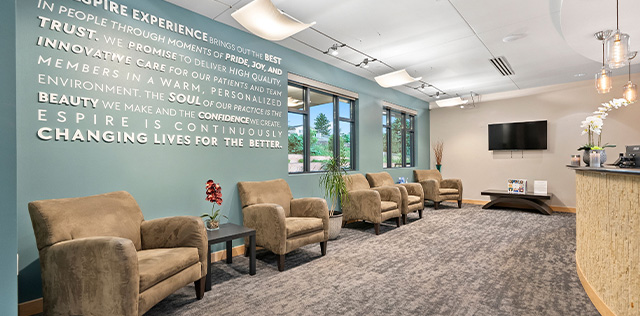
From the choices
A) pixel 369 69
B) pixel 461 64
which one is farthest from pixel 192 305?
pixel 461 64

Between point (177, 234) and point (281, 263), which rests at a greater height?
point (177, 234)

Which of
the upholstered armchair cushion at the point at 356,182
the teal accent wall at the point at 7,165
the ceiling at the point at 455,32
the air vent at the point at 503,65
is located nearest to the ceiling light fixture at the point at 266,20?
the ceiling at the point at 455,32

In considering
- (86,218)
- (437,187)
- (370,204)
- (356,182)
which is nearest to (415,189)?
(437,187)

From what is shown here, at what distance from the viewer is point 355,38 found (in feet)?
14.2

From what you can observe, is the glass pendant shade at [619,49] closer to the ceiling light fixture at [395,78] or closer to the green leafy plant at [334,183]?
the ceiling light fixture at [395,78]

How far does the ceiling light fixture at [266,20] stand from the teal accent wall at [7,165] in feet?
5.27

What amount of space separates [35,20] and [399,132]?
6825mm

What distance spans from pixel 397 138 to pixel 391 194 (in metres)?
2.70

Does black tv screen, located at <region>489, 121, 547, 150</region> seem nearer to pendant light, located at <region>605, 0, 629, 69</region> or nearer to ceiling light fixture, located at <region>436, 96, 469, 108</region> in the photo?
ceiling light fixture, located at <region>436, 96, 469, 108</region>

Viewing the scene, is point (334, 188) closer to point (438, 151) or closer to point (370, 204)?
point (370, 204)

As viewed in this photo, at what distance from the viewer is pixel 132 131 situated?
116 inches

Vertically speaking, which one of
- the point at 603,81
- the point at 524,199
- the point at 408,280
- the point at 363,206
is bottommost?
the point at 408,280

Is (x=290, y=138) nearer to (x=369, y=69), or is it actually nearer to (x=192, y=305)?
(x=369, y=69)

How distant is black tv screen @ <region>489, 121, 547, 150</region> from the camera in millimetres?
7105
